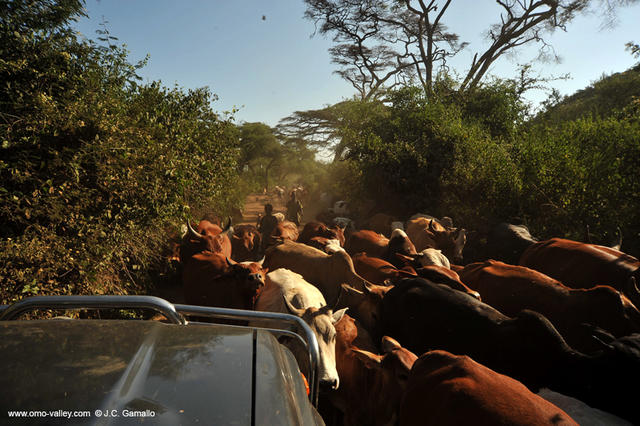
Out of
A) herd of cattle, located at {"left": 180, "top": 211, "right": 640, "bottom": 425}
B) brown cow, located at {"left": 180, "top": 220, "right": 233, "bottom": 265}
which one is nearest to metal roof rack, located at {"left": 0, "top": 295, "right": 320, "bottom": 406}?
herd of cattle, located at {"left": 180, "top": 211, "right": 640, "bottom": 425}

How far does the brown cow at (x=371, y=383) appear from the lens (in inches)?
146

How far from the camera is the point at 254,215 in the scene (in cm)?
2516

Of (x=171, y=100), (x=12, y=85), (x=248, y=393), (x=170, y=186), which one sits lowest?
(x=248, y=393)

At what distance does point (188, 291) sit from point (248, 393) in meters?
6.47

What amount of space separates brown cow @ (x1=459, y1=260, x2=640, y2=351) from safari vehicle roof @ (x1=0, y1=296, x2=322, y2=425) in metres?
4.98

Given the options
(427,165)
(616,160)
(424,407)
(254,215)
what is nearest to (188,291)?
(424,407)

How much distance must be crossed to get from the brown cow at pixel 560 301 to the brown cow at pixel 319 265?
2322 mm

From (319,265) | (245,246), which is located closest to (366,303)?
(319,265)

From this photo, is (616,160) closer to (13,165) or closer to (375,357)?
(375,357)

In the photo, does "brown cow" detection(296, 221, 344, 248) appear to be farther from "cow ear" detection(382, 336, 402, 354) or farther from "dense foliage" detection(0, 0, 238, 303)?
"cow ear" detection(382, 336, 402, 354)

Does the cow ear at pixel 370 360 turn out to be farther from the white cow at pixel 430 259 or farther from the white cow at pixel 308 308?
the white cow at pixel 430 259

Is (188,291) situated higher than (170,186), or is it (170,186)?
(170,186)

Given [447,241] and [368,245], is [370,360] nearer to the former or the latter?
[368,245]

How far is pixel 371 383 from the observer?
3971mm
